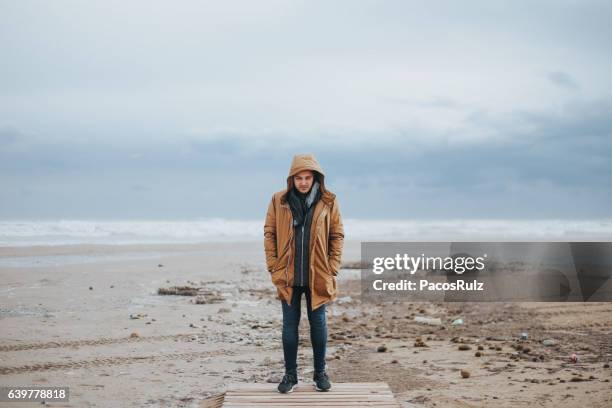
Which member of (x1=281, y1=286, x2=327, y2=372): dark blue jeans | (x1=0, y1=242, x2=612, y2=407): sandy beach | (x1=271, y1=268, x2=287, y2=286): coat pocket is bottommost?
(x1=0, y1=242, x2=612, y2=407): sandy beach

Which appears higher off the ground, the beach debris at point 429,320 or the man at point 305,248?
the man at point 305,248

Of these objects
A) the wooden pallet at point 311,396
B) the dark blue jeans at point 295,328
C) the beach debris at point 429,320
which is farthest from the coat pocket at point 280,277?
the beach debris at point 429,320

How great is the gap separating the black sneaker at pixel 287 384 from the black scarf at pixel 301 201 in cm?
142

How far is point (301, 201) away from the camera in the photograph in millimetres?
5652

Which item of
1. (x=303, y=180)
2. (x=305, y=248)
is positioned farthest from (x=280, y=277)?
(x=303, y=180)

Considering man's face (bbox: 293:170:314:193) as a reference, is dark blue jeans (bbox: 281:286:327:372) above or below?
below

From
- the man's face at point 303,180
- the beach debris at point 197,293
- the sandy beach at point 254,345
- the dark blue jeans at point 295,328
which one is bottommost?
the sandy beach at point 254,345

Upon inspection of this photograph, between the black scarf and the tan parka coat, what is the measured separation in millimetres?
39

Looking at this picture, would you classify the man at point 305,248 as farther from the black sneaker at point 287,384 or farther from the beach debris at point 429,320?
the beach debris at point 429,320

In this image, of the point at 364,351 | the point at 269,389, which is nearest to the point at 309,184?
the point at 269,389

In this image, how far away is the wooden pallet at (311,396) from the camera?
213 inches

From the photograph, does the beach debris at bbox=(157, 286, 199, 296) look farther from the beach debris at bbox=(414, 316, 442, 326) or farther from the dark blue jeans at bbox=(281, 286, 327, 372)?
the dark blue jeans at bbox=(281, 286, 327, 372)

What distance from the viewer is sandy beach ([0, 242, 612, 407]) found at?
6.62 m

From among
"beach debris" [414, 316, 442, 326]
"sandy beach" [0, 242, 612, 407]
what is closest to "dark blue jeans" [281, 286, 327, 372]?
"sandy beach" [0, 242, 612, 407]
